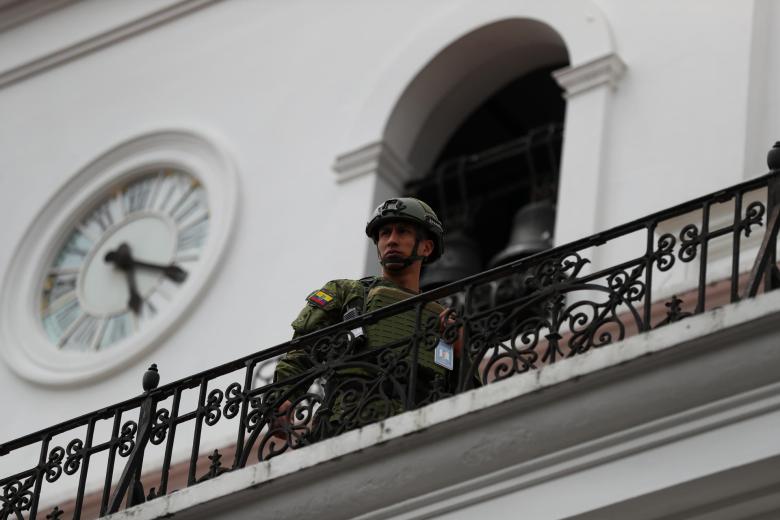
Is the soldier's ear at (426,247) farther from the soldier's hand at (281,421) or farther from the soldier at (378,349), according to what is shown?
the soldier's hand at (281,421)

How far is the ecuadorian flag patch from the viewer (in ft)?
36.8

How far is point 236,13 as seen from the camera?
A: 17.3m

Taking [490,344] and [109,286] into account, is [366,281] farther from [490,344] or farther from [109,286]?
[109,286]

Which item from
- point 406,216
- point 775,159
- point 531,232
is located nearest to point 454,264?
point 531,232

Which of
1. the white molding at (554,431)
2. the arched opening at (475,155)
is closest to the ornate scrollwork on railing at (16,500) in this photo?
the white molding at (554,431)

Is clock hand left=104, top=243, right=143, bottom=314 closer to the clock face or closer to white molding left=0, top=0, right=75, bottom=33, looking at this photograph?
the clock face

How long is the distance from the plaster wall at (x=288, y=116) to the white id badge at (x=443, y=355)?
136 inches

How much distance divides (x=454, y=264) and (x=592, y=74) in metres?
1.65

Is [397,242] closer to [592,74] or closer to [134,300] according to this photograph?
[592,74]

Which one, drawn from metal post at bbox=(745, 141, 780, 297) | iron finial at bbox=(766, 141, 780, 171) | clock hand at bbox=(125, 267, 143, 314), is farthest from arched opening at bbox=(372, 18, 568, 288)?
metal post at bbox=(745, 141, 780, 297)

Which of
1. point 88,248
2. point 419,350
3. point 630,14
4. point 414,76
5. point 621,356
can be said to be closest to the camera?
point 621,356

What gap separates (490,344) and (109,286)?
6.66m

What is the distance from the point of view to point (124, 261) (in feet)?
54.9

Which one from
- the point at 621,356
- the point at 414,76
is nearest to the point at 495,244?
the point at 414,76
